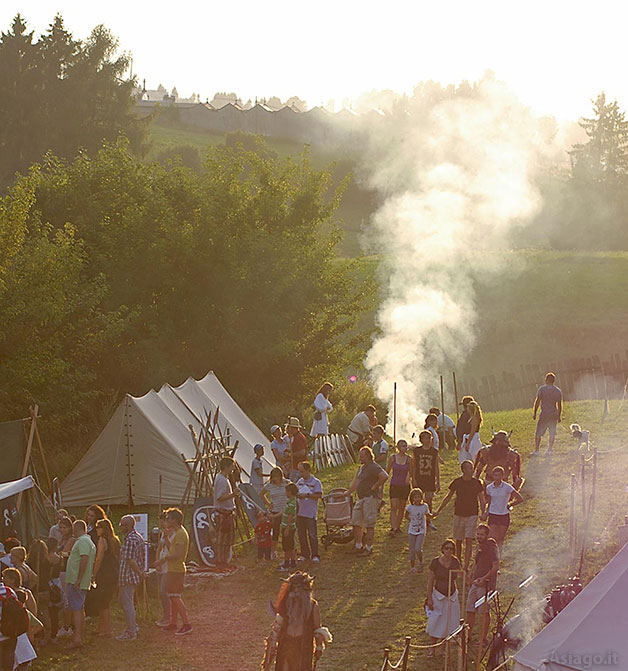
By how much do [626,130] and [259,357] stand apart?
226 ft

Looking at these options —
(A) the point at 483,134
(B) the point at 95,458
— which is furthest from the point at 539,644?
(A) the point at 483,134

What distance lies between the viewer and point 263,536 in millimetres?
16703

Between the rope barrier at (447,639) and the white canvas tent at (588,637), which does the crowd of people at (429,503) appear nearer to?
the rope barrier at (447,639)

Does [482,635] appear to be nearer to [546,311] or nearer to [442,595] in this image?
[442,595]

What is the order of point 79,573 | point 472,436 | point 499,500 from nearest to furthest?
point 79,573, point 499,500, point 472,436

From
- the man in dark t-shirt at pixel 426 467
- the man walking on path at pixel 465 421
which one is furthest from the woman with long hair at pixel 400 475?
the man walking on path at pixel 465 421

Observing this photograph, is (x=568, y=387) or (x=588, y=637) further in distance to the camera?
(x=568, y=387)

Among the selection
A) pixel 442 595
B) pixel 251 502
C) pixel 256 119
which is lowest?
pixel 251 502

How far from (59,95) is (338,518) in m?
44.9

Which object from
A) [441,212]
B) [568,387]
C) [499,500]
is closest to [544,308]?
[441,212]

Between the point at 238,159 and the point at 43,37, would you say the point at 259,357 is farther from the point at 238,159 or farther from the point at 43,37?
the point at 43,37

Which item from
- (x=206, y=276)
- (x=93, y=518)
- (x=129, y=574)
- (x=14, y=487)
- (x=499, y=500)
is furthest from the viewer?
(x=206, y=276)

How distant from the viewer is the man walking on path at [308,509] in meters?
15.7

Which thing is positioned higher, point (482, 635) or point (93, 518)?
point (93, 518)
